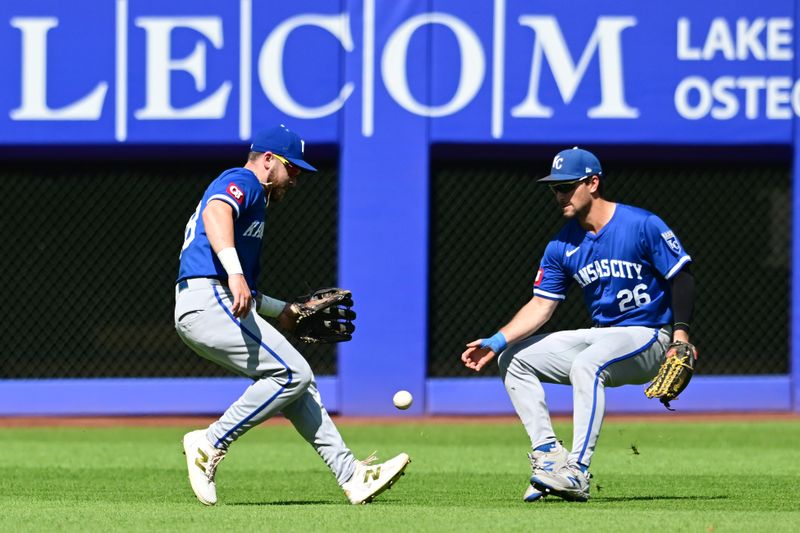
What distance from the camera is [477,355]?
7.33m

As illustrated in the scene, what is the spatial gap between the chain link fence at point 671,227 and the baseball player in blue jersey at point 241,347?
5940 mm

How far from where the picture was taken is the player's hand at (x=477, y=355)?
287 inches

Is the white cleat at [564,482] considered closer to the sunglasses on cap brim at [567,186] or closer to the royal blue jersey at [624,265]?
the royal blue jersey at [624,265]

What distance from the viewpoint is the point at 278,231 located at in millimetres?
12898

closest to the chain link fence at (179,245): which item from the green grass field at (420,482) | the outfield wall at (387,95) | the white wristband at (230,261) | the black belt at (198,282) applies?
the outfield wall at (387,95)

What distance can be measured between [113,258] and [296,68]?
2455mm

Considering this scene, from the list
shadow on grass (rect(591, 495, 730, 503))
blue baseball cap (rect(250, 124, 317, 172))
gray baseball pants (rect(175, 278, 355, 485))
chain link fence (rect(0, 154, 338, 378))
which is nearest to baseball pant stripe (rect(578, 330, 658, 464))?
shadow on grass (rect(591, 495, 730, 503))

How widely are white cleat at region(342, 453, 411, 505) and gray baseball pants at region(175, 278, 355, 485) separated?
5 centimetres

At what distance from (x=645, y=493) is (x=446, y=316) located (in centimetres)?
533

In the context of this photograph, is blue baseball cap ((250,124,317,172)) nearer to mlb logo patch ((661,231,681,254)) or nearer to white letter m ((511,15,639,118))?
mlb logo patch ((661,231,681,254))

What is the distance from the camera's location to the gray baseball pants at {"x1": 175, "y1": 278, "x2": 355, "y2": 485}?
6.79m

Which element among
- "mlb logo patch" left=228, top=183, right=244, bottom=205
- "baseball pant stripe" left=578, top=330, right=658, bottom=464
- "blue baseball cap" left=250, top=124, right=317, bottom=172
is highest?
"blue baseball cap" left=250, top=124, right=317, bottom=172

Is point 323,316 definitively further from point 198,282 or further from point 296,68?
point 296,68

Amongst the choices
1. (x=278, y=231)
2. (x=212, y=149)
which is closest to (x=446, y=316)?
(x=278, y=231)
